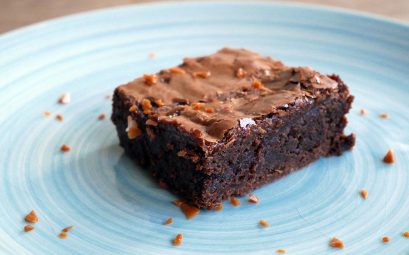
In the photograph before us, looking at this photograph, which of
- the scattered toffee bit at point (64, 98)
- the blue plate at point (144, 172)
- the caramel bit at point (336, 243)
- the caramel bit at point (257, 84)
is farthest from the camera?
the scattered toffee bit at point (64, 98)

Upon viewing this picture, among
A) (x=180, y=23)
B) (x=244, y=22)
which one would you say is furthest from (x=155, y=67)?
(x=244, y=22)

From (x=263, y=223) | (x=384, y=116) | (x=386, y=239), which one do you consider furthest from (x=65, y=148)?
(x=384, y=116)

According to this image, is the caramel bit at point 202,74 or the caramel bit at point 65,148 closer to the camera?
the caramel bit at point 202,74

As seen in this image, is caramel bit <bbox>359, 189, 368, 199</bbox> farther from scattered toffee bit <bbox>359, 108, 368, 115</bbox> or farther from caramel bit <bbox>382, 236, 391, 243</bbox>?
scattered toffee bit <bbox>359, 108, 368, 115</bbox>

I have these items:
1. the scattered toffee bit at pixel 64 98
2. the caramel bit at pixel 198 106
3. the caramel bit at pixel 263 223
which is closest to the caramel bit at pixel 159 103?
the caramel bit at pixel 198 106

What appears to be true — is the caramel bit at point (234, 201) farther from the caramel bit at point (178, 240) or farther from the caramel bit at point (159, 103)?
the caramel bit at point (159, 103)

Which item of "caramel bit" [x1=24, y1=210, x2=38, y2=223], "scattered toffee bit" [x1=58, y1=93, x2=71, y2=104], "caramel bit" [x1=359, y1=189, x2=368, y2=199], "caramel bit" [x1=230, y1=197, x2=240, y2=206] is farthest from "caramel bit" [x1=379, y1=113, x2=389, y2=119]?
"caramel bit" [x1=24, y1=210, x2=38, y2=223]

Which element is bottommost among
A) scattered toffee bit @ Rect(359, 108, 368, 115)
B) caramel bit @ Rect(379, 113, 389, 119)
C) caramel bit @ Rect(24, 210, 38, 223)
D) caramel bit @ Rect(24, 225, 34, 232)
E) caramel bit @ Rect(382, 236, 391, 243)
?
caramel bit @ Rect(382, 236, 391, 243)

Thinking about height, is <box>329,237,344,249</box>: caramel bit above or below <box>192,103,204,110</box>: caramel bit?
below
